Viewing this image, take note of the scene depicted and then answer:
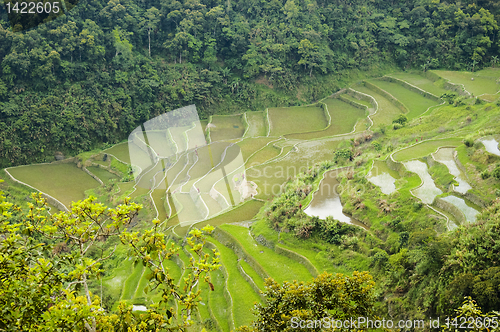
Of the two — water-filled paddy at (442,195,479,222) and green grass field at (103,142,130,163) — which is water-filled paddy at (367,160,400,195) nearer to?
water-filled paddy at (442,195,479,222)

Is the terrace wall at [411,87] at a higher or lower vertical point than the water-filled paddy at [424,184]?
higher

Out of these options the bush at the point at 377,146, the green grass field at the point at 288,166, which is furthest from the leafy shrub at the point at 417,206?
the bush at the point at 377,146

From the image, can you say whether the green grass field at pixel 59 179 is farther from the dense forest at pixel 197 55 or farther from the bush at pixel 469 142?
the bush at pixel 469 142

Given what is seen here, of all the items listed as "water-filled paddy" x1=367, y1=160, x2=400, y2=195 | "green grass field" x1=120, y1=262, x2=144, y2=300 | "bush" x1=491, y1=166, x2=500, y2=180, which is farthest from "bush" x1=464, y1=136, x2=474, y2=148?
"green grass field" x1=120, y1=262, x2=144, y2=300

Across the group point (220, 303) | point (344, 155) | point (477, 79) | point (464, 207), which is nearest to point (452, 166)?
point (464, 207)

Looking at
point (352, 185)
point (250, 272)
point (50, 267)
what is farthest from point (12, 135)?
point (50, 267)

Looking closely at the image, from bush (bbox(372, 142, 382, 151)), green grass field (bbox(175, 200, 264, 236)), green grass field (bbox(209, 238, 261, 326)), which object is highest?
bush (bbox(372, 142, 382, 151))

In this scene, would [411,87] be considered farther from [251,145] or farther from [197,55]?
[197,55]
